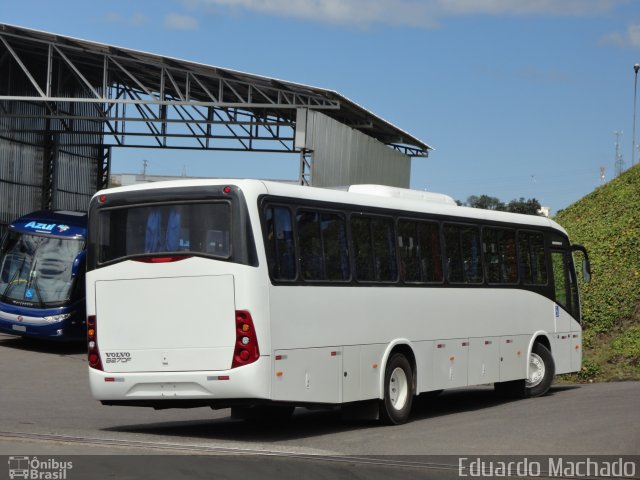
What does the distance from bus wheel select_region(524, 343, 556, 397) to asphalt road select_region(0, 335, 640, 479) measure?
0.96 ft

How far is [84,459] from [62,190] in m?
36.6

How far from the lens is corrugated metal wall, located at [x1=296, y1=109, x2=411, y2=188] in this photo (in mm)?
34531

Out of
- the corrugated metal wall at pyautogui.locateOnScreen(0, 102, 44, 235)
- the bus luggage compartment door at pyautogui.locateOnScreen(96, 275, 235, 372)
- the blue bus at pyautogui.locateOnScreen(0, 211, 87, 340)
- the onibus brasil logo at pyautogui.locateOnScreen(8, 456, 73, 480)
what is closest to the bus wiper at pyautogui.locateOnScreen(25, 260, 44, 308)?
the blue bus at pyautogui.locateOnScreen(0, 211, 87, 340)

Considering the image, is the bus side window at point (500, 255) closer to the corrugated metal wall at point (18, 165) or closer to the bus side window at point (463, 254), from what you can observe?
the bus side window at point (463, 254)

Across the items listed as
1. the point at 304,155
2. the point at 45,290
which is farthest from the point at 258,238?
the point at 304,155

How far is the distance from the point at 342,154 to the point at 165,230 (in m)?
24.7

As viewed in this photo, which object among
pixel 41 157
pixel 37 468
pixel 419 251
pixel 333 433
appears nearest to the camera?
pixel 37 468

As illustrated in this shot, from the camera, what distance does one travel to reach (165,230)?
13.4 metres

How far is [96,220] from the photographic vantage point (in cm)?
1400

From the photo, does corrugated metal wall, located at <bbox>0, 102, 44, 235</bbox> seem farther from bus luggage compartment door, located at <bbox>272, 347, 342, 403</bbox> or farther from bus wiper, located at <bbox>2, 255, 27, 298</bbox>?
bus luggage compartment door, located at <bbox>272, 347, 342, 403</bbox>

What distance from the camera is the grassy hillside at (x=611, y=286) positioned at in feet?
80.9

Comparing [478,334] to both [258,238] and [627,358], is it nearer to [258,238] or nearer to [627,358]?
[258,238]

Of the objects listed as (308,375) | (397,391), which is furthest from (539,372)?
(308,375)

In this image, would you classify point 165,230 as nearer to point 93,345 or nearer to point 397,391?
point 93,345
